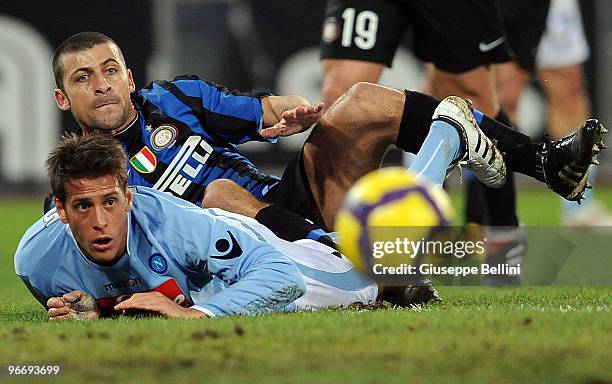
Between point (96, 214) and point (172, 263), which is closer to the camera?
point (96, 214)

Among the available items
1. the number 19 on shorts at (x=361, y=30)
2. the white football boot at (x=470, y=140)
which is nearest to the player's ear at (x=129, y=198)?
the white football boot at (x=470, y=140)

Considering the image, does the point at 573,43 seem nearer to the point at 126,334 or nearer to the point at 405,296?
the point at 405,296

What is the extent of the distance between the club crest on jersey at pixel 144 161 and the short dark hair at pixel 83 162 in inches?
38.4

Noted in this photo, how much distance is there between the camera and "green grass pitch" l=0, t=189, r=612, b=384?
379 centimetres

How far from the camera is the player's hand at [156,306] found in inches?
194

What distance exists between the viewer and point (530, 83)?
14297 mm

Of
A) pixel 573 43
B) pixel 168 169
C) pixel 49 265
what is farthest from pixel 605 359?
pixel 573 43

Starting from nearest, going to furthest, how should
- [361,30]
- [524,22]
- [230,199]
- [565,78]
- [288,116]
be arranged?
[288,116] < [230,199] < [361,30] < [524,22] < [565,78]

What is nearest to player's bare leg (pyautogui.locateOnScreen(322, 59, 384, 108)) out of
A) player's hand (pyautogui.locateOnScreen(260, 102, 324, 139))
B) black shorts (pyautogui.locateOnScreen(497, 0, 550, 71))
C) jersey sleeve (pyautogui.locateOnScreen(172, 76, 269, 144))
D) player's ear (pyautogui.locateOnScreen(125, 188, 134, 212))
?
jersey sleeve (pyautogui.locateOnScreen(172, 76, 269, 144))

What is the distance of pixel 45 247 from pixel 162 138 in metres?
1.16

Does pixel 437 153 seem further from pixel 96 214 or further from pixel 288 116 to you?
pixel 96 214

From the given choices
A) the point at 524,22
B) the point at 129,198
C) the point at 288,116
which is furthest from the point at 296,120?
the point at 524,22

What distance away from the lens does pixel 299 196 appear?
19.9 feet

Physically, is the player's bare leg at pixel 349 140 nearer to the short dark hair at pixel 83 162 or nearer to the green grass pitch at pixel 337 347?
the green grass pitch at pixel 337 347
